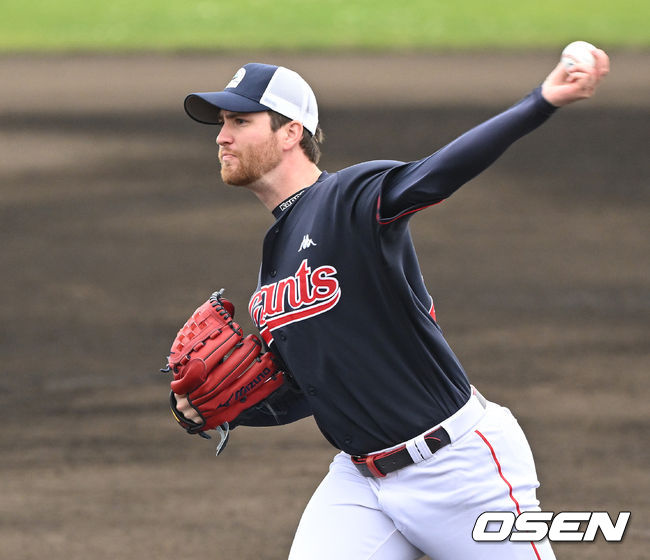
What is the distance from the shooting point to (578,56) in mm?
3373

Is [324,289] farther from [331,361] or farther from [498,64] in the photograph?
[498,64]

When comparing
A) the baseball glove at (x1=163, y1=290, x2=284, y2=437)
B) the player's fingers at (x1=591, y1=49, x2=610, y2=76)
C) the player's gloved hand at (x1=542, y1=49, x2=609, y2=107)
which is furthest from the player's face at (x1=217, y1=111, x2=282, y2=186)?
the player's fingers at (x1=591, y1=49, x2=610, y2=76)

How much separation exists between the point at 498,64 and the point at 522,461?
24410mm

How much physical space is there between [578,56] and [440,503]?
141 cm

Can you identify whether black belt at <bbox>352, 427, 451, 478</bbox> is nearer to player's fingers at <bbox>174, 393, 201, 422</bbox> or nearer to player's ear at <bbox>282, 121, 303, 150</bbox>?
player's fingers at <bbox>174, 393, 201, 422</bbox>

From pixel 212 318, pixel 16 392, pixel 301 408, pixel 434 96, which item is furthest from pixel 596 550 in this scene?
pixel 434 96

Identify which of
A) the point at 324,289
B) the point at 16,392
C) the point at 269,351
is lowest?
the point at 16,392

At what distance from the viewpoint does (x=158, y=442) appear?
757cm

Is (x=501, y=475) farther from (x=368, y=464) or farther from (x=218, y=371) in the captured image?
(x=218, y=371)

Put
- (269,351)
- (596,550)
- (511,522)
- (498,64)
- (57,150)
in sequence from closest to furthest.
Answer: (511,522)
(269,351)
(596,550)
(57,150)
(498,64)

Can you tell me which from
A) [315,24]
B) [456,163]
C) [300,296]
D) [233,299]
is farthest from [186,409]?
[315,24]

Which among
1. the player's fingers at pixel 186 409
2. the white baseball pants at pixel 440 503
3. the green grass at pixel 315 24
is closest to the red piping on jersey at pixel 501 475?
the white baseball pants at pixel 440 503

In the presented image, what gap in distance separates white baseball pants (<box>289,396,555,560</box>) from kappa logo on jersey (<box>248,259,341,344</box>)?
1.67ft

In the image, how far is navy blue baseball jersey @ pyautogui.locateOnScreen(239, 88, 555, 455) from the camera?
154 inches
